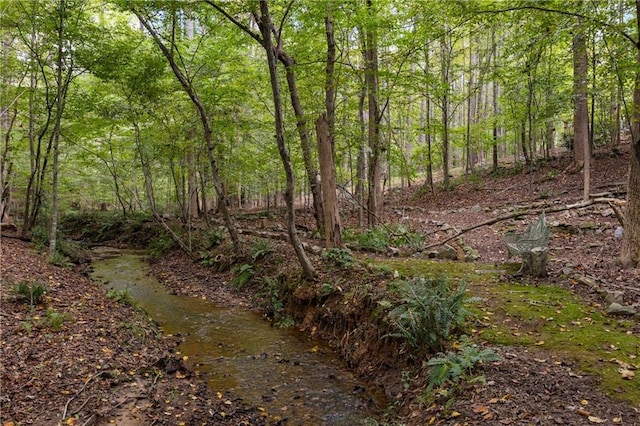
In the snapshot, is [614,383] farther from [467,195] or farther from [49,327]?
[467,195]

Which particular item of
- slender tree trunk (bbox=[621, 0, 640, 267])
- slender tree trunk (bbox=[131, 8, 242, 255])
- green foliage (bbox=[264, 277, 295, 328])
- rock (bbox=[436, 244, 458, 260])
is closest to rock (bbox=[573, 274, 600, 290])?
slender tree trunk (bbox=[621, 0, 640, 267])

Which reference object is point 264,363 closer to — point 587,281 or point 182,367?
point 182,367

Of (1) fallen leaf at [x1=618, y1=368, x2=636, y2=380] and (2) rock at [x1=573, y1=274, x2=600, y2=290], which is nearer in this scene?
(1) fallen leaf at [x1=618, y1=368, x2=636, y2=380]

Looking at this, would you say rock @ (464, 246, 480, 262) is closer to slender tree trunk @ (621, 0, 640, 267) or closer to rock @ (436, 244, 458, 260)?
rock @ (436, 244, 458, 260)

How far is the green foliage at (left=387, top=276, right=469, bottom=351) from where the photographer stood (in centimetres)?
482

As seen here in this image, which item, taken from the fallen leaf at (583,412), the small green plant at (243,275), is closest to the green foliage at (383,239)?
the small green plant at (243,275)

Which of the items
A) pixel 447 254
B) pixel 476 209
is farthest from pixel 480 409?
pixel 476 209

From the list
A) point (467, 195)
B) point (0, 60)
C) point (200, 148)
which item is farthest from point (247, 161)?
point (467, 195)

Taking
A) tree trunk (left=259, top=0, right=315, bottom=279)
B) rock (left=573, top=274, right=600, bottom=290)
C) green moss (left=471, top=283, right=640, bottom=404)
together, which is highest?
tree trunk (left=259, top=0, right=315, bottom=279)

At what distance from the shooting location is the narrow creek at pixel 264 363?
4852 millimetres

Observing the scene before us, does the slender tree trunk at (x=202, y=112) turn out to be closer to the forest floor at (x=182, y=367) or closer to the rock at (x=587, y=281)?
the forest floor at (x=182, y=367)

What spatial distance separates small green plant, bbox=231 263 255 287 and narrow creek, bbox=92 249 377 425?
3.50ft

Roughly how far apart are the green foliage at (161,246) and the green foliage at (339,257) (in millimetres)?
8378

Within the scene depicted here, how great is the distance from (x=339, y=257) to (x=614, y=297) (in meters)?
4.54
